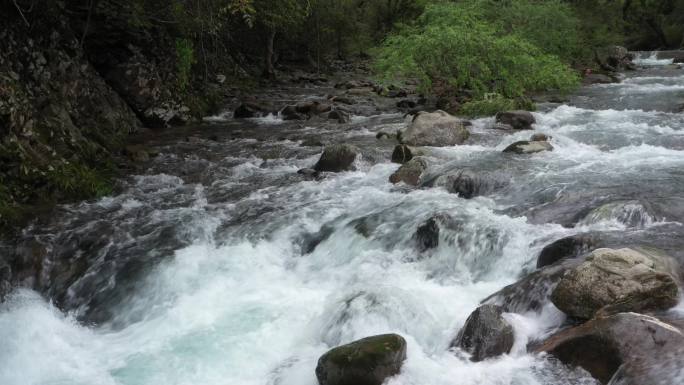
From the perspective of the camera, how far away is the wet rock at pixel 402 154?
10578mm

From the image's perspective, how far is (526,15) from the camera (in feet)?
64.2

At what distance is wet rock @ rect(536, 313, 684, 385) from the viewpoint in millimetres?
3836

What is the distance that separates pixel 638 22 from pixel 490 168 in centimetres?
A: 3089

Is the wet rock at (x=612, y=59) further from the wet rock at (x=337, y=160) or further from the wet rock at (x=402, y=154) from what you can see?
the wet rock at (x=337, y=160)

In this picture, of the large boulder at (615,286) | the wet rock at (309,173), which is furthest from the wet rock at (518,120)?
the large boulder at (615,286)

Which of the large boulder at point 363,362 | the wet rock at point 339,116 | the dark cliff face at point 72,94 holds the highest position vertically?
the dark cliff face at point 72,94

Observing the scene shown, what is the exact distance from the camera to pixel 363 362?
441 cm

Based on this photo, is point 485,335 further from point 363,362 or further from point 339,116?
point 339,116

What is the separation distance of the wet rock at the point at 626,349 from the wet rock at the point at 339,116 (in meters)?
11.5

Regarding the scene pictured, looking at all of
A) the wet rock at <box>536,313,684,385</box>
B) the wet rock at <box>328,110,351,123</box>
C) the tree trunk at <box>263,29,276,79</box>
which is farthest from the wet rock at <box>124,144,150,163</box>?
the tree trunk at <box>263,29,276,79</box>

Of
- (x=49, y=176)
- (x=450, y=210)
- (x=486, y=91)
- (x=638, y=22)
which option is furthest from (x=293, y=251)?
(x=638, y=22)

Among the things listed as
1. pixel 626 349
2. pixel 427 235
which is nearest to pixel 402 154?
pixel 427 235

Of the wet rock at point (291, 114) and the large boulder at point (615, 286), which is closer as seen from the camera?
the large boulder at point (615, 286)

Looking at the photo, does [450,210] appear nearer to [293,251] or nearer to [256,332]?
[293,251]
